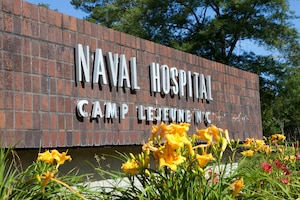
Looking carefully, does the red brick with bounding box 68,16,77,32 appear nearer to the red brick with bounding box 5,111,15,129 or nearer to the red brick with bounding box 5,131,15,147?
the red brick with bounding box 5,111,15,129

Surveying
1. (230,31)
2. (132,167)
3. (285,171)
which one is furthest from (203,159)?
(230,31)

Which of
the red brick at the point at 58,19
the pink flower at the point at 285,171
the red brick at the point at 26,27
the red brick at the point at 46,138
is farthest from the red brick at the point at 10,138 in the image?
the pink flower at the point at 285,171

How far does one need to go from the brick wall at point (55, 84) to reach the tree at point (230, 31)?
16.2 meters

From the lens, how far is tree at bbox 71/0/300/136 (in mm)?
23266

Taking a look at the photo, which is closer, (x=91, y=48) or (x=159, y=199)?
(x=159, y=199)

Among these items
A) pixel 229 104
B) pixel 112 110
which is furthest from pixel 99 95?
pixel 229 104

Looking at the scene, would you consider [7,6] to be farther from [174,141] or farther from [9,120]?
[174,141]

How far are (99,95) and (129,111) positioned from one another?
2.25ft

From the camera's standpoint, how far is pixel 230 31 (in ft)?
76.4

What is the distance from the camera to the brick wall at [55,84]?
5082 millimetres

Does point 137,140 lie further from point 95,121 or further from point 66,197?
point 66,197

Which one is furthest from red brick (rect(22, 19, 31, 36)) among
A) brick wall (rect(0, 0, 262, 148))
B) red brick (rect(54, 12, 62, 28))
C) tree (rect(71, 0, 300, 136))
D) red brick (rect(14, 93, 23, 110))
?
tree (rect(71, 0, 300, 136))

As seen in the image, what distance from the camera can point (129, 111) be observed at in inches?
269

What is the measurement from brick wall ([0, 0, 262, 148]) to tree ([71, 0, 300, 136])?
638 inches
